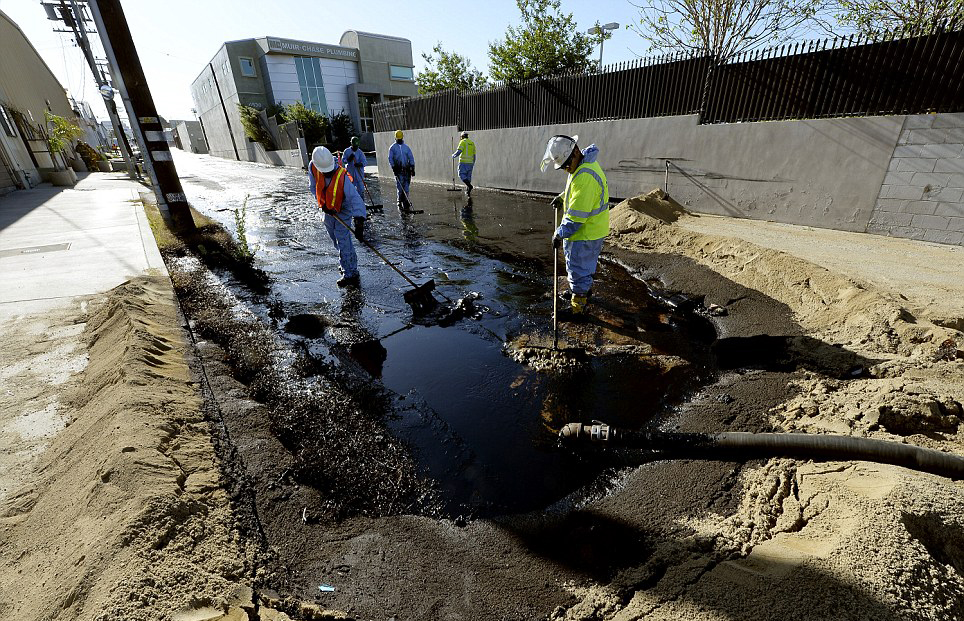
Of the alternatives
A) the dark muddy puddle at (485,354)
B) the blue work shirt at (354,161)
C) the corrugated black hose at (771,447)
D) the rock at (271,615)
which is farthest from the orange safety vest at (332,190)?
the rock at (271,615)

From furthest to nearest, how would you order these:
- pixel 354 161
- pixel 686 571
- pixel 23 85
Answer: pixel 23 85
pixel 354 161
pixel 686 571

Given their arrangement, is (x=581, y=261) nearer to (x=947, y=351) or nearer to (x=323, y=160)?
(x=947, y=351)

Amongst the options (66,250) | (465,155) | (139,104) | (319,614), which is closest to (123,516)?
(319,614)

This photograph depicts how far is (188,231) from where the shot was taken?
8.12m

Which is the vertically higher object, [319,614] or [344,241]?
[344,241]

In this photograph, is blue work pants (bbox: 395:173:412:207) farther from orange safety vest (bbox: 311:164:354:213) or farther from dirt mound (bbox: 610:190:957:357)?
dirt mound (bbox: 610:190:957:357)

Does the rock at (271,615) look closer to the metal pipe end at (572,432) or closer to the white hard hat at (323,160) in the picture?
the metal pipe end at (572,432)

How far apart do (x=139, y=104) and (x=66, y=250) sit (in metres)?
3.00

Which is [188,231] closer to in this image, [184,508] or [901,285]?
[184,508]

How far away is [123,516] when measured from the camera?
1.81 m

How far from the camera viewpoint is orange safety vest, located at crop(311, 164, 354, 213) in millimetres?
5414

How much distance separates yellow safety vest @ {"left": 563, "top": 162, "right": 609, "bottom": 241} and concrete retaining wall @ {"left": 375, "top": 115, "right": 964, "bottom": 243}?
16.9ft

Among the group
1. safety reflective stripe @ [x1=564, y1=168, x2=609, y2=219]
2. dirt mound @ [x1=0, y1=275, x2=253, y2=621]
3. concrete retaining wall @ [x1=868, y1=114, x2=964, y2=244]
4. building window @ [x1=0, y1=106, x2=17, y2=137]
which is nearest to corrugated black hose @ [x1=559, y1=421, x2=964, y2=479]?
dirt mound @ [x1=0, y1=275, x2=253, y2=621]

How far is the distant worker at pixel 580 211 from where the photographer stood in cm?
396
